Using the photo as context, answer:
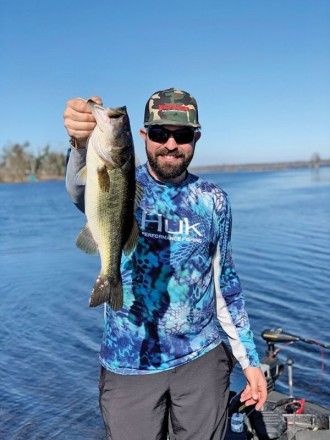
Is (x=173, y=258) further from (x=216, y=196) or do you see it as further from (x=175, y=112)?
(x=175, y=112)

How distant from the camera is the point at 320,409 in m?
4.89

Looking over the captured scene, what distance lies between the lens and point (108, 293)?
2779mm

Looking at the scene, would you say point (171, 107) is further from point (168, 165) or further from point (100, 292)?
point (100, 292)

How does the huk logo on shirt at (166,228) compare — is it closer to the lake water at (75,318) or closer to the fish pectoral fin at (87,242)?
the fish pectoral fin at (87,242)

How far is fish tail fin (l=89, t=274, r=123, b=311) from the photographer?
274 centimetres

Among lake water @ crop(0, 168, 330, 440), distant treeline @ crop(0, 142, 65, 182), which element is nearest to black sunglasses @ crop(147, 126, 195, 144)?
lake water @ crop(0, 168, 330, 440)

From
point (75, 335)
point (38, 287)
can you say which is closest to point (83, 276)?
point (38, 287)

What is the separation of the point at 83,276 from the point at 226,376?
12707mm

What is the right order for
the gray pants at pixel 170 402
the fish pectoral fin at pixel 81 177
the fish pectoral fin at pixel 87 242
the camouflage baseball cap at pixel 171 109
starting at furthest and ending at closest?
the camouflage baseball cap at pixel 171 109
the gray pants at pixel 170 402
the fish pectoral fin at pixel 87 242
the fish pectoral fin at pixel 81 177

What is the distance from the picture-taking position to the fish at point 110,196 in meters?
2.46

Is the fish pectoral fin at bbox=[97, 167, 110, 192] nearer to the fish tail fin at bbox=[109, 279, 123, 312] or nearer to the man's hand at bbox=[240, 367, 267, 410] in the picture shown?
the fish tail fin at bbox=[109, 279, 123, 312]

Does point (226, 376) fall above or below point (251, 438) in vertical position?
above

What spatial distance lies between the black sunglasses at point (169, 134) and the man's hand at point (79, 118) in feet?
1.95

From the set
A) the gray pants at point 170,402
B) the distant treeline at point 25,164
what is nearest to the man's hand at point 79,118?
the gray pants at point 170,402
